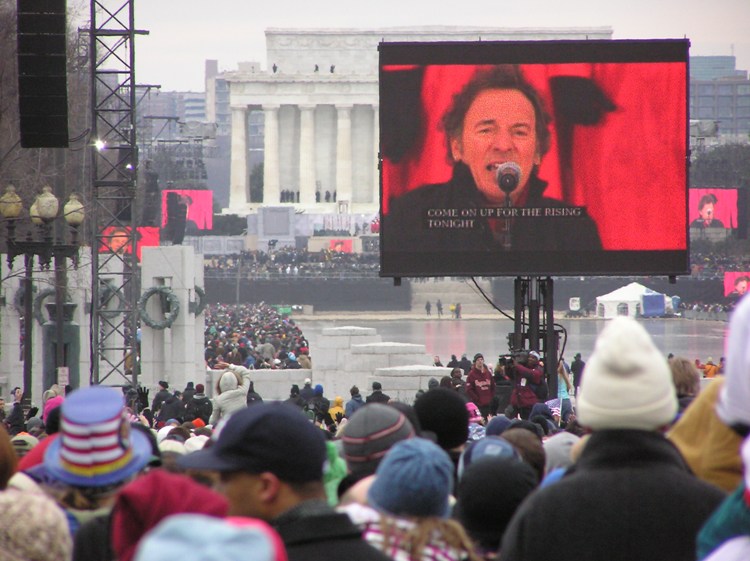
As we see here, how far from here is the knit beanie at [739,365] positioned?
342 centimetres

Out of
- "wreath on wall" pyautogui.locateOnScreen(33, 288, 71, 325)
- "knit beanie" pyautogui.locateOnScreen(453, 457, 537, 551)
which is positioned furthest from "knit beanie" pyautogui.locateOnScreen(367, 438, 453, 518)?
"wreath on wall" pyautogui.locateOnScreen(33, 288, 71, 325)

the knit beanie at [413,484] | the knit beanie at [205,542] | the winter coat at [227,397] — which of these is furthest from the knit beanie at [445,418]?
the winter coat at [227,397]

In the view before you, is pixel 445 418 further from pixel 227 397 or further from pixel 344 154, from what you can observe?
pixel 344 154

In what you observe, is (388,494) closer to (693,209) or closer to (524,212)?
(524,212)

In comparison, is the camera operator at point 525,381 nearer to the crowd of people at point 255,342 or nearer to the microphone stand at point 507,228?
the microphone stand at point 507,228

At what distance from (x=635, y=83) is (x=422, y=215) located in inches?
133

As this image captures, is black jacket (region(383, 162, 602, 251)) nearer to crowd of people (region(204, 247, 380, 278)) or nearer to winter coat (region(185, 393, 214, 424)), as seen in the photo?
winter coat (region(185, 393, 214, 424))

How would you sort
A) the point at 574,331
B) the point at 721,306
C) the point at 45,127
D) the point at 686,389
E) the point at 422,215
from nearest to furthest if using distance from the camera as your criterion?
the point at 686,389, the point at 45,127, the point at 422,215, the point at 574,331, the point at 721,306

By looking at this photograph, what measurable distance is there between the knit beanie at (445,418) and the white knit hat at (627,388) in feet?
9.63

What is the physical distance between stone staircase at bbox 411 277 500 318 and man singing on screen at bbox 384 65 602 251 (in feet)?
186

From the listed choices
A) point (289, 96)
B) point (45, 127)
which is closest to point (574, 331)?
point (45, 127)

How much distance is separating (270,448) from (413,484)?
58cm

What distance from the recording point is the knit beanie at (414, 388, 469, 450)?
725cm

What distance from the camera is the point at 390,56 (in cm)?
2027
